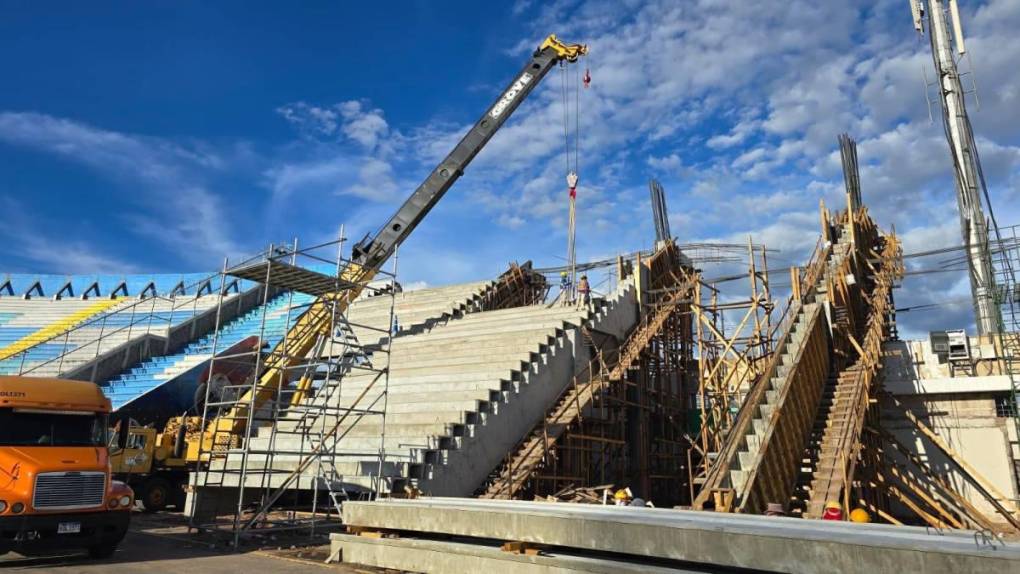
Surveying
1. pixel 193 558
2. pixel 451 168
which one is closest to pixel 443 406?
pixel 193 558

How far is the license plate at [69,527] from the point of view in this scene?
941 centimetres

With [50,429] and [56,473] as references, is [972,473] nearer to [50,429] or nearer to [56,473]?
[56,473]

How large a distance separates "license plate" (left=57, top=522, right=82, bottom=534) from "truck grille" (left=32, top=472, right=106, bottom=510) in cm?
23

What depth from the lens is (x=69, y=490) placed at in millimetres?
9648

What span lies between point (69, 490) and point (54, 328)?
31412mm

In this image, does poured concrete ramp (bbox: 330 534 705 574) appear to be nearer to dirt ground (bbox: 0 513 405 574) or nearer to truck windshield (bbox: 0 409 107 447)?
dirt ground (bbox: 0 513 405 574)

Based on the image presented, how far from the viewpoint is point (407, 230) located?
26.3 metres

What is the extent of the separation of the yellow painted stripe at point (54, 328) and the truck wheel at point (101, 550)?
79.9 ft

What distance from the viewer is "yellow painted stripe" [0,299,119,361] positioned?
104 feet

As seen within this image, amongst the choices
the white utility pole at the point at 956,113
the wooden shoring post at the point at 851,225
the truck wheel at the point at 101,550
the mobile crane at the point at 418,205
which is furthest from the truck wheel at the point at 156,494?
the white utility pole at the point at 956,113

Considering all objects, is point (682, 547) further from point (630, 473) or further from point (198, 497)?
point (630, 473)

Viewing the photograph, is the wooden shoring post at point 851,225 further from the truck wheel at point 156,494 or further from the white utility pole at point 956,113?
the truck wheel at point 156,494

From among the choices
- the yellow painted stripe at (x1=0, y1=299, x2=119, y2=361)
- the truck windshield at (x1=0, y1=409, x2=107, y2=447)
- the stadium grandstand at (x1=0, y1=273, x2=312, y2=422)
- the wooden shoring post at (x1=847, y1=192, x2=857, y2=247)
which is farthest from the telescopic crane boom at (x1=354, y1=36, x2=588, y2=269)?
the yellow painted stripe at (x1=0, y1=299, x2=119, y2=361)

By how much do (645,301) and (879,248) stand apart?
11.1m
